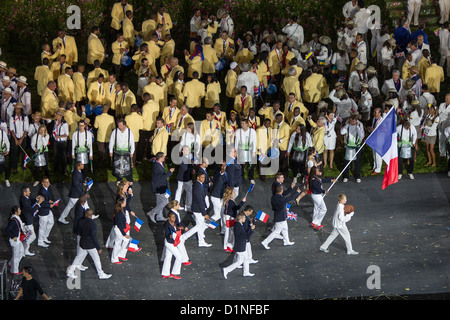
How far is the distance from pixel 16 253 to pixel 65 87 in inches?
271

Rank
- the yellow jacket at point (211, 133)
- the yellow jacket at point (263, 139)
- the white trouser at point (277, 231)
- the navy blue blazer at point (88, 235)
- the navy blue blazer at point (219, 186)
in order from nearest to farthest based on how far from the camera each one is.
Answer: the navy blue blazer at point (88, 235)
the white trouser at point (277, 231)
the navy blue blazer at point (219, 186)
the yellow jacket at point (263, 139)
the yellow jacket at point (211, 133)

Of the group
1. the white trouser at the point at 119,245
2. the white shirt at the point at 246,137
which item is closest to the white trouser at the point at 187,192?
the white shirt at the point at 246,137

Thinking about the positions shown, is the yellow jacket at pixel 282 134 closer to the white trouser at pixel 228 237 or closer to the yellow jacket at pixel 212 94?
the yellow jacket at pixel 212 94

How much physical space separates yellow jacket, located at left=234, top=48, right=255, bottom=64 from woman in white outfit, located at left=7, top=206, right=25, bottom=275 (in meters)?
9.19

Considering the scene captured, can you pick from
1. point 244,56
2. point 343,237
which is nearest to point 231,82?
point 244,56

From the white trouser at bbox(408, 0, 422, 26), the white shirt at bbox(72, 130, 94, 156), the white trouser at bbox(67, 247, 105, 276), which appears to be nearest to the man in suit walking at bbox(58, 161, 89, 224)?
the white shirt at bbox(72, 130, 94, 156)

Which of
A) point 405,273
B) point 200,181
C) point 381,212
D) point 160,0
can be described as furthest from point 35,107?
point 405,273

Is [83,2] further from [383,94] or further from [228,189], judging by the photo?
[228,189]

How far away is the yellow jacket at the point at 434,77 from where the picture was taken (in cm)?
2566

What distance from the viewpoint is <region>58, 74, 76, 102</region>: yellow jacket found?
24.6 metres

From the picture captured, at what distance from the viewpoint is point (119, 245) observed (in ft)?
63.4

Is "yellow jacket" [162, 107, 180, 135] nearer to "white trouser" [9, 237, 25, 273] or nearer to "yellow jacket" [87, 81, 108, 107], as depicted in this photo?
"yellow jacket" [87, 81, 108, 107]

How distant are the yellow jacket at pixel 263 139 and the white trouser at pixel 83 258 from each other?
19.2 ft

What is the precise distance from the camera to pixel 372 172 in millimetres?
23766
